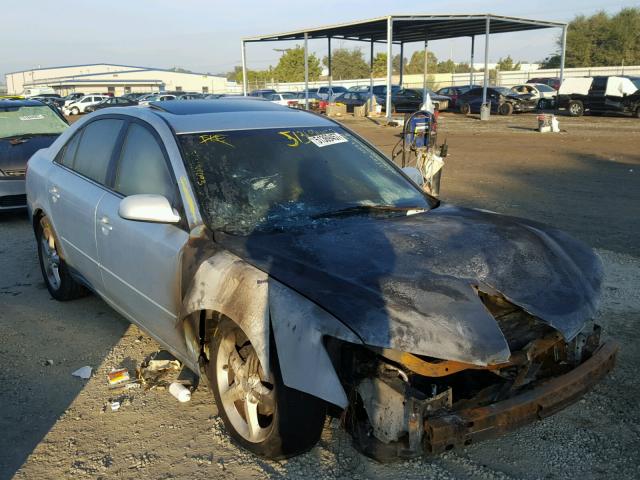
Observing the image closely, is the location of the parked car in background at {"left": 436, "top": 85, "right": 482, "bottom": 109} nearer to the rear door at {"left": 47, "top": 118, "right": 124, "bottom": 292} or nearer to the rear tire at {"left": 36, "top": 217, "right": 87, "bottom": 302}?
the rear tire at {"left": 36, "top": 217, "right": 87, "bottom": 302}

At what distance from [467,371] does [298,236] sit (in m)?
1.07

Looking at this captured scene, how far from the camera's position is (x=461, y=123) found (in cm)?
2798

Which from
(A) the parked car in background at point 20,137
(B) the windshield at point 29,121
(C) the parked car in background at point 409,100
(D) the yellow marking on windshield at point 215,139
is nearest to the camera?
(D) the yellow marking on windshield at point 215,139

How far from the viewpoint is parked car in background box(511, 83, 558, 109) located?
107 feet

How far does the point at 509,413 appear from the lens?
2.41 metres

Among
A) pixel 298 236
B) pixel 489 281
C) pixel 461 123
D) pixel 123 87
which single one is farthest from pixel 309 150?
pixel 123 87

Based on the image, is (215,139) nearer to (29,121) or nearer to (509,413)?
(509,413)

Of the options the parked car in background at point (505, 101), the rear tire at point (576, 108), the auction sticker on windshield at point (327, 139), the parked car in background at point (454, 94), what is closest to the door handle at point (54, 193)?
the auction sticker on windshield at point (327, 139)

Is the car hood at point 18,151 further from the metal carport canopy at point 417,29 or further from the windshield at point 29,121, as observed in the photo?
the metal carport canopy at point 417,29

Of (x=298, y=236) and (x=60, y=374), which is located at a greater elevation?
(x=298, y=236)

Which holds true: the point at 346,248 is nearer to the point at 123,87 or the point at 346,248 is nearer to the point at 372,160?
the point at 372,160

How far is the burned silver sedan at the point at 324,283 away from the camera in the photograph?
94.0 inches

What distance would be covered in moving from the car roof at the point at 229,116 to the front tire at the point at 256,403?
1409 millimetres

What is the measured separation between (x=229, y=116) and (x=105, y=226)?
3.56 ft
